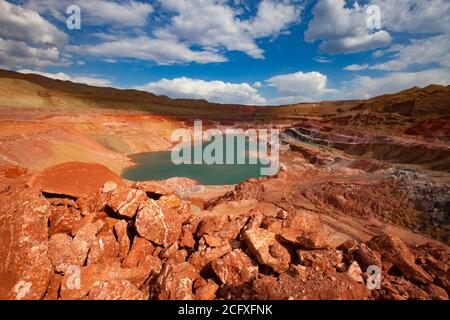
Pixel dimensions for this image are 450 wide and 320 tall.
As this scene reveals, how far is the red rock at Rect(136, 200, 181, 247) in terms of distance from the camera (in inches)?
291

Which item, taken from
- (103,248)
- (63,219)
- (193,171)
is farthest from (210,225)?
(193,171)

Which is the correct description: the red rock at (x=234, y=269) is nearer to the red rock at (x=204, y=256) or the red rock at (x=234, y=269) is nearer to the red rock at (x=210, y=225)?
the red rock at (x=204, y=256)

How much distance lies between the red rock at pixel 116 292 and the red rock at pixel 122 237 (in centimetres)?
132

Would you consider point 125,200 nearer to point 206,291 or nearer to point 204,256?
point 204,256

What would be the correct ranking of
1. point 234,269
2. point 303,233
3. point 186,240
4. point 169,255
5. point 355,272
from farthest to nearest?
point 186,240, point 169,255, point 303,233, point 234,269, point 355,272

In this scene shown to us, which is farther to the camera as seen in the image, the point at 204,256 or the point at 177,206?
the point at 177,206

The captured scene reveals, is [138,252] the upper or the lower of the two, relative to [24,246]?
lower

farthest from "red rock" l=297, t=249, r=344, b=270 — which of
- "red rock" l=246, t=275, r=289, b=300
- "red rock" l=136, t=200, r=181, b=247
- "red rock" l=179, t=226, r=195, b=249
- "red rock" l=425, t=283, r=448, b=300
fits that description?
"red rock" l=136, t=200, r=181, b=247

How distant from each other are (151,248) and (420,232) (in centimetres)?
1481

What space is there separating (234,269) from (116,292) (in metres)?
2.49

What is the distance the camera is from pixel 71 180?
947 centimetres

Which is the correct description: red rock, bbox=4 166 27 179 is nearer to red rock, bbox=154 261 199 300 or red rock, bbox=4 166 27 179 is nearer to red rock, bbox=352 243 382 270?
red rock, bbox=154 261 199 300
